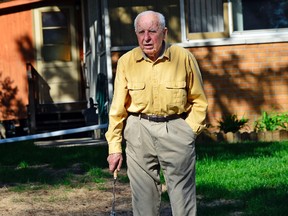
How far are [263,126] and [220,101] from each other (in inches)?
42.9

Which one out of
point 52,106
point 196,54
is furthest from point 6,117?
point 196,54

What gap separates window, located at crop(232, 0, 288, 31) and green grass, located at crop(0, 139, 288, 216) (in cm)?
333

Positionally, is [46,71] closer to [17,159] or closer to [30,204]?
[17,159]

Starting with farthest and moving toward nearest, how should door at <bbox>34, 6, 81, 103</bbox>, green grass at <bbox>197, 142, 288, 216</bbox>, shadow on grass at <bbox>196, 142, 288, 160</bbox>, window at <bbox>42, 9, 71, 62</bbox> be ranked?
window at <bbox>42, 9, 71, 62</bbox>, door at <bbox>34, 6, 81, 103</bbox>, shadow on grass at <bbox>196, 142, 288, 160</bbox>, green grass at <bbox>197, 142, 288, 216</bbox>

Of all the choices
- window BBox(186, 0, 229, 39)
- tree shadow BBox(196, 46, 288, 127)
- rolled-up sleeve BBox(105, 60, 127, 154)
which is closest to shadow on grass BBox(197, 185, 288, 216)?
rolled-up sleeve BBox(105, 60, 127, 154)

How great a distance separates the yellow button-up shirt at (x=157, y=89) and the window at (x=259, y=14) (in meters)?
10.8

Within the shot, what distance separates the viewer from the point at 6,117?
20625mm

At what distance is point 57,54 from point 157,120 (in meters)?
15.6

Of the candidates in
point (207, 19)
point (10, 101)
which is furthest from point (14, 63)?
point (207, 19)

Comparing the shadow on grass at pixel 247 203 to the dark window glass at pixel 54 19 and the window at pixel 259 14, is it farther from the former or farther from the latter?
the dark window glass at pixel 54 19

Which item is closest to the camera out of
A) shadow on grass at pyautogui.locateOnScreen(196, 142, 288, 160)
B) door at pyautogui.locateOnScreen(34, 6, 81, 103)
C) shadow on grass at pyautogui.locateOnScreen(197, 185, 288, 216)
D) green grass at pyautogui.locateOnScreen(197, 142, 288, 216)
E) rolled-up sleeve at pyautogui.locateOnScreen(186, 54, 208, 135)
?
rolled-up sleeve at pyautogui.locateOnScreen(186, 54, 208, 135)

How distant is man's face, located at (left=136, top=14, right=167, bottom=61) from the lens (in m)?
5.55

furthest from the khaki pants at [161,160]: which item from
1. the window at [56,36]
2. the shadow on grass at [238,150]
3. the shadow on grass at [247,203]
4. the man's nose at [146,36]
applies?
the window at [56,36]

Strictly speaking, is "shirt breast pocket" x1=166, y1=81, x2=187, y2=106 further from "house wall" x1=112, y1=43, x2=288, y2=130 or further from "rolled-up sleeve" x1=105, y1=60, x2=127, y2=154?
"house wall" x1=112, y1=43, x2=288, y2=130
